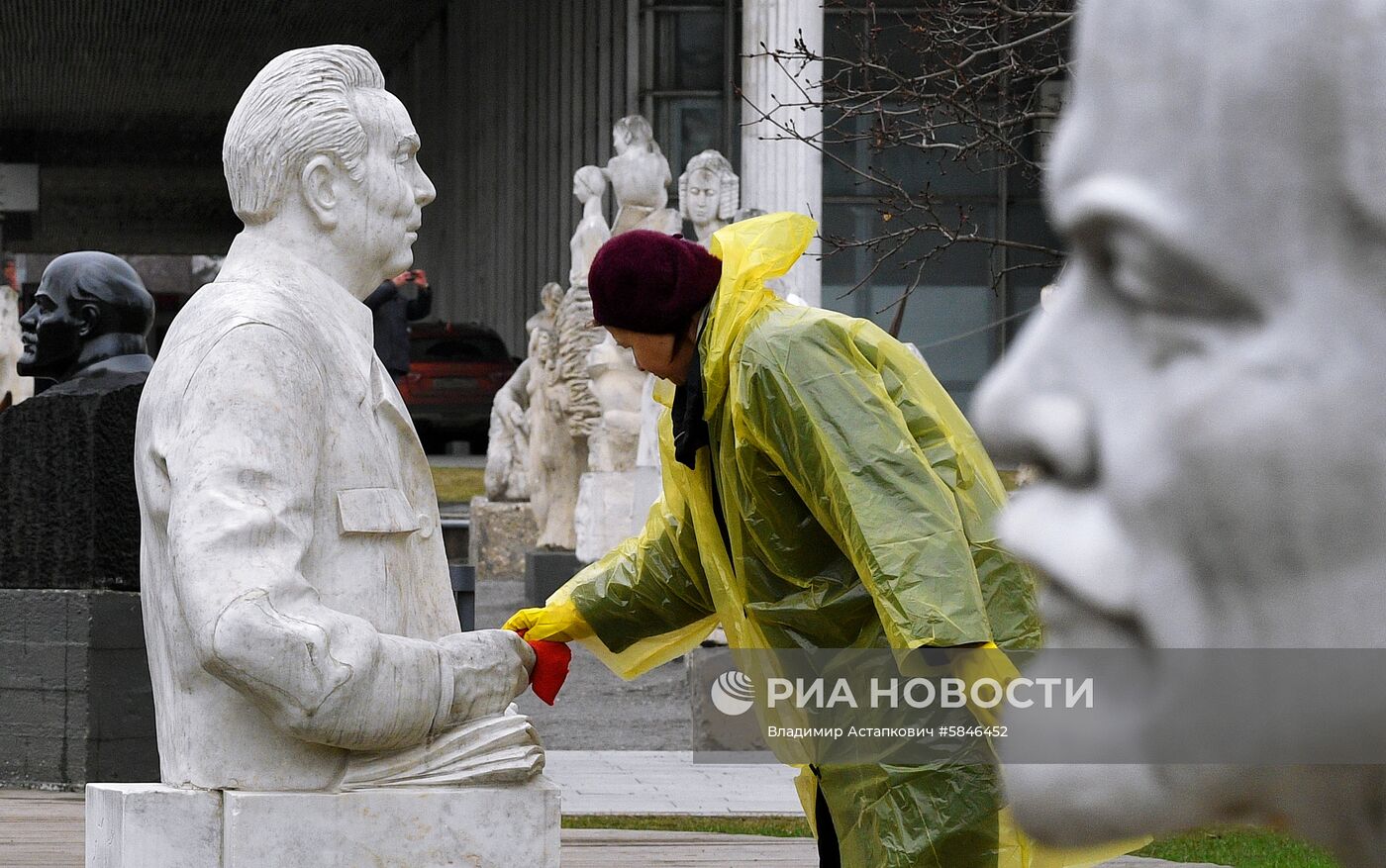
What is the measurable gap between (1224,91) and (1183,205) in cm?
5

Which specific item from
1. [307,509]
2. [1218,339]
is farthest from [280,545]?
[1218,339]

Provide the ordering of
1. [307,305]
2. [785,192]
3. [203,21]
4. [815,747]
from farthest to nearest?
[203,21] < [785,192] < [815,747] < [307,305]

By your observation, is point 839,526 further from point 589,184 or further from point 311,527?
point 589,184

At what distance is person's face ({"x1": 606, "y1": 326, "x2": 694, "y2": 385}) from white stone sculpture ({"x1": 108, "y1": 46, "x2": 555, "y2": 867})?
23.6 inches

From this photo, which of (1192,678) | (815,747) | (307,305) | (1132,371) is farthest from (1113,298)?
(815,747)

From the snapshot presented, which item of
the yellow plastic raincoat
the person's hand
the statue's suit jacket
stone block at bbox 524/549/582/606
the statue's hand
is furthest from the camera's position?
stone block at bbox 524/549/582/606

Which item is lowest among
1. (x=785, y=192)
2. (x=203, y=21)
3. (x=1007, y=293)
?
(x=1007, y=293)

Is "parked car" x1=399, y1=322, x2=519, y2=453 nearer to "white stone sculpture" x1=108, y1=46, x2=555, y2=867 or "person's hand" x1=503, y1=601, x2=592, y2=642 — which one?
"person's hand" x1=503, y1=601, x2=592, y2=642

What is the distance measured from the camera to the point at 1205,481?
0.83 m

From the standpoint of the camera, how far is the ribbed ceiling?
34.5 meters

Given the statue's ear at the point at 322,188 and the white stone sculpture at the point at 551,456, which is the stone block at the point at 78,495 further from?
the white stone sculpture at the point at 551,456

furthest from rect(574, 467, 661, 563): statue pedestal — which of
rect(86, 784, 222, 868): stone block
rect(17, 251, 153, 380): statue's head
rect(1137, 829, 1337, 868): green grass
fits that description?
rect(86, 784, 222, 868): stone block

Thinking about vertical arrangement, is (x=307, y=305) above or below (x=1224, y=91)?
below

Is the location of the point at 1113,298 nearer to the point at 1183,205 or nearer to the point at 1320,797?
the point at 1183,205
